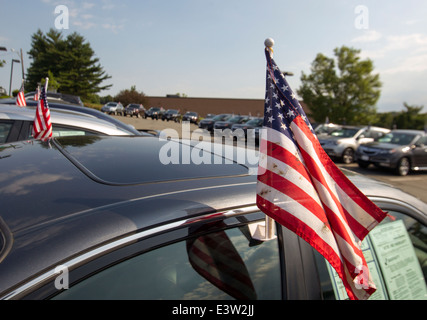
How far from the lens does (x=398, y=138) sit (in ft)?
43.6

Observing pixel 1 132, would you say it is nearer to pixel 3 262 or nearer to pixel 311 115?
pixel 3 262

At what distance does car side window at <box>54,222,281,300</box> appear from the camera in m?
1.04

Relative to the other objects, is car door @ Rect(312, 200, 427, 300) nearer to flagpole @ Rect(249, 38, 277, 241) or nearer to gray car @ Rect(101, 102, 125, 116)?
flagpole @ Rect(249, 38, 277, 241)

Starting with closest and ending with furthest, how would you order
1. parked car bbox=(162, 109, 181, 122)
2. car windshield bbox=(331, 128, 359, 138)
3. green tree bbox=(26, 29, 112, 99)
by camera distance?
car windshield bbox=(331, 128, 359, 138) < parked car bbox=(162, 109, 181, 122) < green tree bbox=(26, 29, 112, 99)

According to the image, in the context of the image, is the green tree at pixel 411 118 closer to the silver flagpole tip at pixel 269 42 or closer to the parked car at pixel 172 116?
the parked car at pixel 172 116

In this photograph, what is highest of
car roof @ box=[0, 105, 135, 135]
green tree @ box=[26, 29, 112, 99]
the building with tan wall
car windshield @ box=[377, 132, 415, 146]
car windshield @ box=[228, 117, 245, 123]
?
green tree @ box=[26, 29, 112, 99]

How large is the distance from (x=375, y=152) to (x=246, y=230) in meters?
13.0

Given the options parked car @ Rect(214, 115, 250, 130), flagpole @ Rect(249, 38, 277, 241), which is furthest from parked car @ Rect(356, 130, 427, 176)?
parked car @ Rect(214, 115, 250, 130)

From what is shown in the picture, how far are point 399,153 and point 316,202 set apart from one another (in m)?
12.8

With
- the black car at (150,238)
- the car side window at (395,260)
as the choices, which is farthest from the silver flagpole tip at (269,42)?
the car side window at (395,260)

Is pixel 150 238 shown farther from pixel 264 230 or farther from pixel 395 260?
pixel 395 260

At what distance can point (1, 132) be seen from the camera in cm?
408

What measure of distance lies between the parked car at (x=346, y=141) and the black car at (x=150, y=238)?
43.2 ft

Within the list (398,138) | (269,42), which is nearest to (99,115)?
(269,42)
